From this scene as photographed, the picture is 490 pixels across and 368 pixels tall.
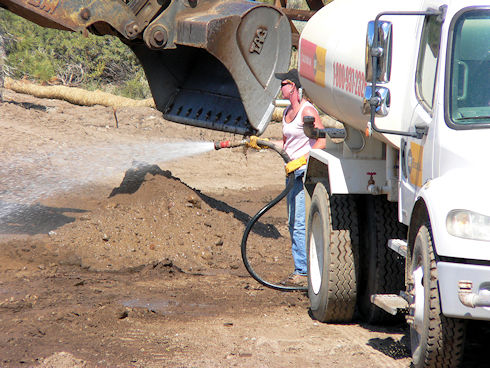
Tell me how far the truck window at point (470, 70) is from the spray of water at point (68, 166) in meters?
6.62

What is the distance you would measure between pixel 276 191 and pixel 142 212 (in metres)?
4.70

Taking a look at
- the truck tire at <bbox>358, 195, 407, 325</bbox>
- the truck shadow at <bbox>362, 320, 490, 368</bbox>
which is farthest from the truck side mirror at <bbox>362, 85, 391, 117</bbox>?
the truck tire at <bbox>358, 195, 407, 325</bbox>

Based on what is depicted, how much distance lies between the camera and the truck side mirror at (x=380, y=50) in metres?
4.45

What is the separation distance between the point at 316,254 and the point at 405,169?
1856mm

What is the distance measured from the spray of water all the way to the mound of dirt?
94 centimetres

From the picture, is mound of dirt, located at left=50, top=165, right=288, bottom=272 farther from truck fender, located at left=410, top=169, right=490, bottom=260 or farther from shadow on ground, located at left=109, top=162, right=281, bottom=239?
truck fender, located at left=410, top=169, right=490, bottom=260

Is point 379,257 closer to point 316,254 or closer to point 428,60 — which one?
point 316,254

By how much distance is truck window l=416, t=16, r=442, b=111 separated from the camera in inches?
186

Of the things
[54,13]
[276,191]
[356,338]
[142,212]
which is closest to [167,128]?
[276,191]

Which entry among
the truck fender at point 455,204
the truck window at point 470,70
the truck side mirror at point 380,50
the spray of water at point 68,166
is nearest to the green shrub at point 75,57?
the spray of water at point 68,166

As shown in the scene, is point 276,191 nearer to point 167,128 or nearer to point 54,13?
point 167,128

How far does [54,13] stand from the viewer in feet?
25.5

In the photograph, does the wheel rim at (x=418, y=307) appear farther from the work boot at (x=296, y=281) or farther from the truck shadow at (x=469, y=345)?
the work boot at (x=296, y=281)

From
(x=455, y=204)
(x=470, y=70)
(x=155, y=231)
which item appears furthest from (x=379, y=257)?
(x=155, y=231)
